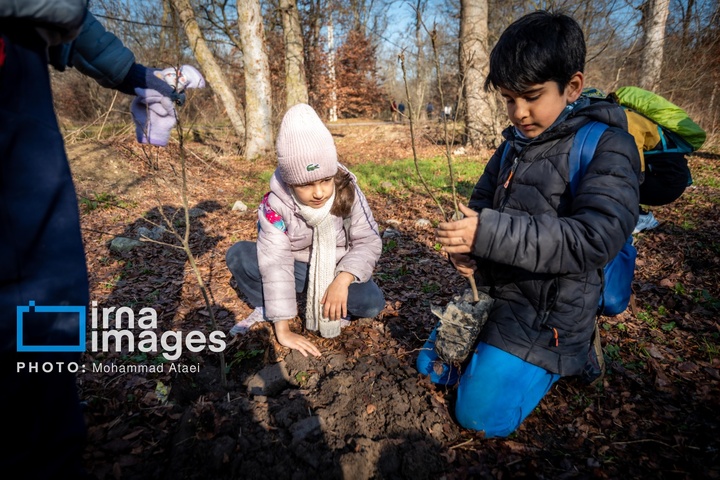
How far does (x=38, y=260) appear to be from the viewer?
1174 mm

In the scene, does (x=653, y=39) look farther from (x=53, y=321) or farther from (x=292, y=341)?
(x=53, y=321)

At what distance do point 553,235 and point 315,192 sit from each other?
1375 mm

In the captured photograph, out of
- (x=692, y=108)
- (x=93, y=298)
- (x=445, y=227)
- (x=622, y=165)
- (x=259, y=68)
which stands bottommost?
(x=93, y=298)

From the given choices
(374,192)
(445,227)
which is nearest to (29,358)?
(445,227)

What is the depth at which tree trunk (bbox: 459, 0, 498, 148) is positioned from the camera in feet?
32.8

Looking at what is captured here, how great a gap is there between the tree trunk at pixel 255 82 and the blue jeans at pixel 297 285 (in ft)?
26.4

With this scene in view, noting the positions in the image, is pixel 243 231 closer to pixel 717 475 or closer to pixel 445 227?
pixel 445 227

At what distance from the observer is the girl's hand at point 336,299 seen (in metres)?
2.39

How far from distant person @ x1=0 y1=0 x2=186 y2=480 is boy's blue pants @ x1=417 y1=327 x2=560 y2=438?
5.88ft

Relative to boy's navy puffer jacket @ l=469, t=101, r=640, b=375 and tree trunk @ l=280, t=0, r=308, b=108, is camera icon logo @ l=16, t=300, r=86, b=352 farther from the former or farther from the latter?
tree trunk @ l=280, t=0, r=308, b=108

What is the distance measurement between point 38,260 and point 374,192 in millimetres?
6455

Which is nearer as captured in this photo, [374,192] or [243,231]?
[243,231]

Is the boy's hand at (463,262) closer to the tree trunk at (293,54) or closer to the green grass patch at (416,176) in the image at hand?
the green grass patch at (416,176)

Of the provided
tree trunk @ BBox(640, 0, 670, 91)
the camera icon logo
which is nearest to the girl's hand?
the camera icon logo
